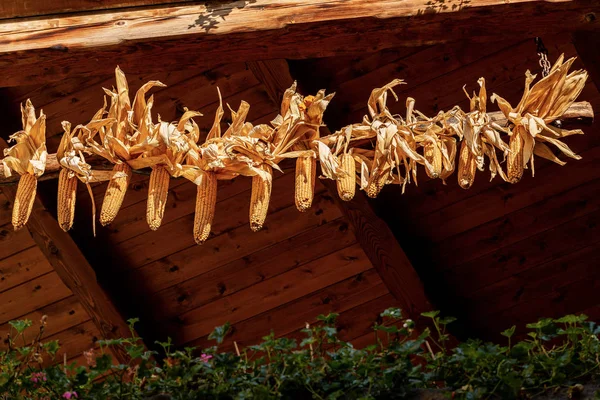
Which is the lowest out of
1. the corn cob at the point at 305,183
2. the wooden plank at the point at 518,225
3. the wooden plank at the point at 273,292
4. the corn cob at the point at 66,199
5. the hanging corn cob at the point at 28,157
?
the wooden plank at the point at 518,225

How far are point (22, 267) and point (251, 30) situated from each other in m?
2.37

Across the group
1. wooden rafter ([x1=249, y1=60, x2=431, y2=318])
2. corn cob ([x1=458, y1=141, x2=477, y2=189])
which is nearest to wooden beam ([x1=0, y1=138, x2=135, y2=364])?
wooden rafter ([x1=249, y1=60, x2=431, y2=318])

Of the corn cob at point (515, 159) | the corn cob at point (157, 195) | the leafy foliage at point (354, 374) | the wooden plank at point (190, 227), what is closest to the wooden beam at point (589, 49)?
the corn cob at point (515, 159)

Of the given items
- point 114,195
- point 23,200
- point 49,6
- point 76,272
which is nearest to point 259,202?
point 114,195

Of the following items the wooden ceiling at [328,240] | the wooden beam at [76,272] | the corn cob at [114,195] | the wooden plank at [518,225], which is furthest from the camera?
the wooden plank at [518,225]

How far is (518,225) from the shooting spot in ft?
14.4

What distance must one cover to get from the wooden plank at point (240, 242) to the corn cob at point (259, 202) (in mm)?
1906

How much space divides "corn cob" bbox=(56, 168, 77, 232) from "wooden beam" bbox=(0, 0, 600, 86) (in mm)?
444

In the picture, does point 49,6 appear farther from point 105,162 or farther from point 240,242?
point 240,242

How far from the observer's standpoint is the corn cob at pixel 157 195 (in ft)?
7.43

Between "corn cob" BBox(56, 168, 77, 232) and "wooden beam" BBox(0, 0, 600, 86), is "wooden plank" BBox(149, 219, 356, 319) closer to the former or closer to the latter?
"wooden beam" BBox(0, 0, 600, 86)

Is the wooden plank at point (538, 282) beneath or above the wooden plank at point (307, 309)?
beneath

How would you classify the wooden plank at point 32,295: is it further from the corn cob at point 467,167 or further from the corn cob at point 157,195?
the corn cob at point 467,167

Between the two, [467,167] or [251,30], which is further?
[251,30]
